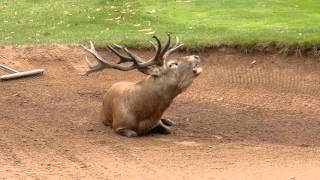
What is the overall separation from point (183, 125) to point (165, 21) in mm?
7832

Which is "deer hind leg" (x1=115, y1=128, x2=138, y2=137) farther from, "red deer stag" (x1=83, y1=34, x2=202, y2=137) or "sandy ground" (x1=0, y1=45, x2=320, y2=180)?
"sandy ground" (x1=0, y1=45, x2=320, y2=180)

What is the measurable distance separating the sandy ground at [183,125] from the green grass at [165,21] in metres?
0.84

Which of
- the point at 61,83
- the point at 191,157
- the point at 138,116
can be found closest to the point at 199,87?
the point at 61,83

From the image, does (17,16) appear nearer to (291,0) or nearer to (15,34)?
(15,34)

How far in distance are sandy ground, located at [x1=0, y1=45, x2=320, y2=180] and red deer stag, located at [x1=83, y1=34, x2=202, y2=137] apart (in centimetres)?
27

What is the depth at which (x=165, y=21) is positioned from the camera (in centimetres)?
2031

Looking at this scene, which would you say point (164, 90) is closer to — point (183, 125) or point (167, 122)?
point (167, 122)

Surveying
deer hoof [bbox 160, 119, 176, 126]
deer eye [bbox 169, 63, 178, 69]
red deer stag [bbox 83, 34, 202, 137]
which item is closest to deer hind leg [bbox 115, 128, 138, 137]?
red deer stag [bbox 83, 34, 202, 137]

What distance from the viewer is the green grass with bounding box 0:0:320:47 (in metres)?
17.0

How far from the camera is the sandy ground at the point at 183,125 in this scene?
1015cm

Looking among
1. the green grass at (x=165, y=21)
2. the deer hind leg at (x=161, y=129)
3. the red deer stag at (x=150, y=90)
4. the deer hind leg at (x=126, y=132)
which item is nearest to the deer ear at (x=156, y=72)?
the red deer stag at (x=150, y=90)

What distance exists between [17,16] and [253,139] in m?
12.8

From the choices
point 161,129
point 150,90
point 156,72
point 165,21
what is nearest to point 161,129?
point 161,129

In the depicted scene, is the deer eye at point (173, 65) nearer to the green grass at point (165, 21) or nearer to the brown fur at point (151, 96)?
the brown fur at point (151, 96)
